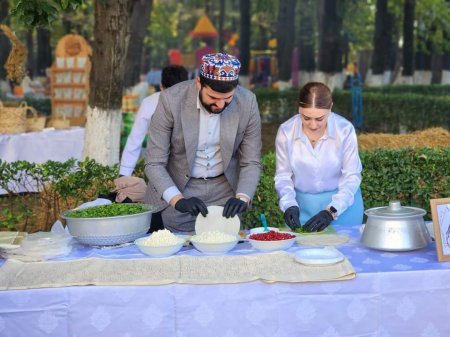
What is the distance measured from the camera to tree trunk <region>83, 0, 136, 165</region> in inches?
283

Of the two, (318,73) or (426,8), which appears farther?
(426,8)

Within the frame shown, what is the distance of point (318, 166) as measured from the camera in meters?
4.28

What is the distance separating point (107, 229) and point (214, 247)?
1.69 feet

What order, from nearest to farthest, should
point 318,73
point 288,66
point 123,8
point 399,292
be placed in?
point 399,292
point 123,8
point 318,73
point 288,66

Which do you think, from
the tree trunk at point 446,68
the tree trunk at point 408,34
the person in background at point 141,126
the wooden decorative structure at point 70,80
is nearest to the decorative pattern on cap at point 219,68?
the person in background at point 141,126

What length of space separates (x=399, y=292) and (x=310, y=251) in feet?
1.43

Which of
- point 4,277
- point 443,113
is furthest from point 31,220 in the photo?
point 443,113

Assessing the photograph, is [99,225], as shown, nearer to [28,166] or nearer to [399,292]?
[399,292]

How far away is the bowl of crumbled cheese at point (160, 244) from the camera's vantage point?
3.56 metres

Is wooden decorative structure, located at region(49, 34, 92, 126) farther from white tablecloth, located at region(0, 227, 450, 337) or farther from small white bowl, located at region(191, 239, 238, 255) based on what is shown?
white tablecloth, located at region(0, 227, 450, 337)

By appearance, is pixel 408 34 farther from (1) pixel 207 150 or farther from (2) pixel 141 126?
(1) pixel 207 150

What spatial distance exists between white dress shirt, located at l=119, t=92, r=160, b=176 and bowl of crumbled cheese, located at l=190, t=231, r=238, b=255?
2497 millimetres

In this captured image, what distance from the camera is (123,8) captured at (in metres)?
7.18

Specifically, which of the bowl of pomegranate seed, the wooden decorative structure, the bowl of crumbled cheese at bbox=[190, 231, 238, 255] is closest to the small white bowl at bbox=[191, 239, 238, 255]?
the bowl of crumbled cheese at bbox=[190, 231, 238, 255]
